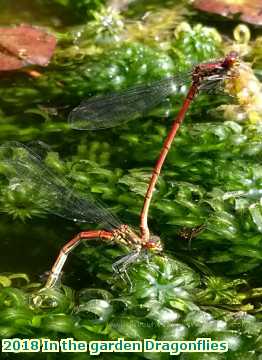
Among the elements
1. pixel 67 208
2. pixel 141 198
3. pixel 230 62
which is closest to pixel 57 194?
pixel 67 208

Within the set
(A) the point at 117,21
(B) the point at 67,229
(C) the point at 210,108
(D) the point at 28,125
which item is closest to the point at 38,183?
(B) the point at 67,229

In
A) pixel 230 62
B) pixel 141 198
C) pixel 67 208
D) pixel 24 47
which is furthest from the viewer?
pixel 24 47

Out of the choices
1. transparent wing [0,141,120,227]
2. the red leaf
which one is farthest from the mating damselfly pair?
the red leaf

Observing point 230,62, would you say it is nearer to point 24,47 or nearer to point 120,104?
point 120,104

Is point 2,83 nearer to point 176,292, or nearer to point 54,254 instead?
point 54,254

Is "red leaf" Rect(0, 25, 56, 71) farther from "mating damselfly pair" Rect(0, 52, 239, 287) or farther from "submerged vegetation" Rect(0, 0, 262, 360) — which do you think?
"mating damselfly pair" Rect(0, 52, 239, 287)

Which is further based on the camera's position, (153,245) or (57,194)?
(57,194)

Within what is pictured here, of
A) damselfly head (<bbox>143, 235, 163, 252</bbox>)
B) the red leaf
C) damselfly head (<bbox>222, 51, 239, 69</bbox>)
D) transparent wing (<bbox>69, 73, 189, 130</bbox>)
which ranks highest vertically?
damselfly head (<bbox>222, 51, 239, 69</bbox>)
